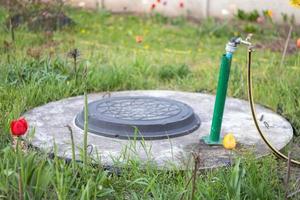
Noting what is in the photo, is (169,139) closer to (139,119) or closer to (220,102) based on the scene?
(139,119)

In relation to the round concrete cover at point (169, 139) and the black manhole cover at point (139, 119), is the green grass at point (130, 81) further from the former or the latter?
the black manhole cover at point (139, 119)

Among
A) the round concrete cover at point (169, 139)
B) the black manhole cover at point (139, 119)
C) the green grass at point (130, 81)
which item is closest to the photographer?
the green grass at point (130, 81)

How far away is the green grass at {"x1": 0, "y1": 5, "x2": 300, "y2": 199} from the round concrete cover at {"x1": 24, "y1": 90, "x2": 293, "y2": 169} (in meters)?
0.15

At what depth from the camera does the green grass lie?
107 inches

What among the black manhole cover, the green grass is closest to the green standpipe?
the black manhole cover

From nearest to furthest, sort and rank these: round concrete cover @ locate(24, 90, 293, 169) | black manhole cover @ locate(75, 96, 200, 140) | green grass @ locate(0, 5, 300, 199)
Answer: green grass @ locate(0, 5, 300, 199) < round concrete cover @ locate(24, 90, 293, 169) < black manhole cover @ locate(75, 96, 200, 140)

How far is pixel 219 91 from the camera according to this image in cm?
346

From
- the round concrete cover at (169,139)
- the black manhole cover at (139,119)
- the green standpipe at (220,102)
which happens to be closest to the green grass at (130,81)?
the round concrete cover at (169,139)

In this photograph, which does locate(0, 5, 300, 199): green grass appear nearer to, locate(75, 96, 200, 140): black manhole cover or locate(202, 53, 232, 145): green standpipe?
locate(202, 53, 232, 145): green standpipe

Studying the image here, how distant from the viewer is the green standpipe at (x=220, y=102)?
340cm

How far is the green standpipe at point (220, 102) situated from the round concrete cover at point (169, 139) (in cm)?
6

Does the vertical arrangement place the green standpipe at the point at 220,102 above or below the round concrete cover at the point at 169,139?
above

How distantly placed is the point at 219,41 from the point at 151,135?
16.4 feet

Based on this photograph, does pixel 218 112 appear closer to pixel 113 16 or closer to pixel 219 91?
pixel 219 91
